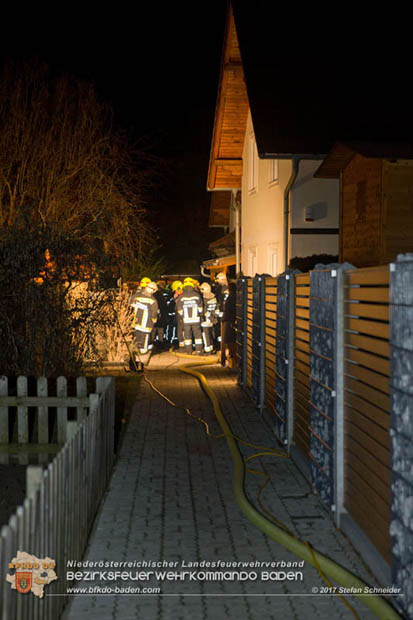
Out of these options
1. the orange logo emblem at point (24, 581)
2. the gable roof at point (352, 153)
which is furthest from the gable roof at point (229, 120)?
the orange logo emblem at point (24, 581)

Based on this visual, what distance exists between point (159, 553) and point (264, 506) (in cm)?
147

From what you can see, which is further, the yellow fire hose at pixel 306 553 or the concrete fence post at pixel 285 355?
the concrete fence post at pixel 285 355

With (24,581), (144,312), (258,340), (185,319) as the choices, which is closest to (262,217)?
(185,319)

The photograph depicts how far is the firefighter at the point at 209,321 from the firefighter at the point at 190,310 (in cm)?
36

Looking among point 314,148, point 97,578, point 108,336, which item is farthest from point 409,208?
point 97,578

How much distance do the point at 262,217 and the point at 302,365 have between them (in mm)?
11738

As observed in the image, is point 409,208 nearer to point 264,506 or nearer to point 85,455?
point 264,506

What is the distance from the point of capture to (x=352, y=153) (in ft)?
46.1

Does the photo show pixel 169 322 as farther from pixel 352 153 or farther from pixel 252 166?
pixel 352 153

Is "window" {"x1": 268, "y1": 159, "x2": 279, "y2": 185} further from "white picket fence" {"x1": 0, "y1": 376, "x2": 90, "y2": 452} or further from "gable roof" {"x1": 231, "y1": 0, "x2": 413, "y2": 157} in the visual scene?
"white picket fence" {"x1": 0, "y1": 376, "x2": 90, "y2": 452}

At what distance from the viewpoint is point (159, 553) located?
17.0 ft

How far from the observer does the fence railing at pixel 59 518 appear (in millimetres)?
3012

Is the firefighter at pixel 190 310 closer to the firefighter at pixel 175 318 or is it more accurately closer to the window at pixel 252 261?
the firefighter at pixel 175 318

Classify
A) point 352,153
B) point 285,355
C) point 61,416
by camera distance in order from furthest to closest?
1. point 352,153
2. point 285,355
3. point 61,416
